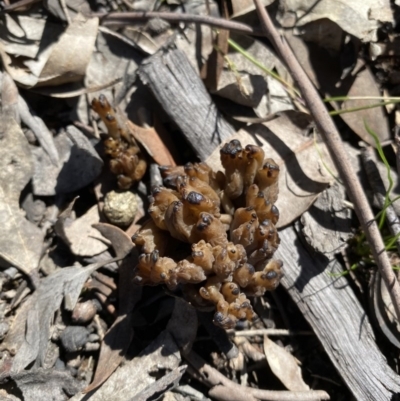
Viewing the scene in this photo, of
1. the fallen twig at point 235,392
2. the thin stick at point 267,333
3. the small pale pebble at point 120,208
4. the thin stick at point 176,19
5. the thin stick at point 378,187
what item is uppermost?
the thin stick at point 176,19

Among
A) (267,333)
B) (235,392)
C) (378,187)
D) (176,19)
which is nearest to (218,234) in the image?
(267,333)

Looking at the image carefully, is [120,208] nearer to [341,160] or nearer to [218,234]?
[218,234]

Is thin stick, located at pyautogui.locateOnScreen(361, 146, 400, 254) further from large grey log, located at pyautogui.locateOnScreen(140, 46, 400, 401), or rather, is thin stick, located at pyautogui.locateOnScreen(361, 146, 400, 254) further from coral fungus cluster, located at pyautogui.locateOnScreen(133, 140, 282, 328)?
coral fungus cluster, located at pyautogui.locateOnScreen(133, 140, 282, 328)

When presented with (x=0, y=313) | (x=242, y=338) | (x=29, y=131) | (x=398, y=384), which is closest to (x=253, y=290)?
(x=242, y=338)

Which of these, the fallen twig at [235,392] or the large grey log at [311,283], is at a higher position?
the large grey log at [311,283]

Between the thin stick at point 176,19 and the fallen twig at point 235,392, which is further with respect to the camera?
the thin stick at point 176,19

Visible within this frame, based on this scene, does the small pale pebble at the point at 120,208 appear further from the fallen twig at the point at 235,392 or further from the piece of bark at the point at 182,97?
the fallen twig at the point at 235,392

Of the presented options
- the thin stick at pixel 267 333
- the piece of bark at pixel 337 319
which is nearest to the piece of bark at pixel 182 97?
the piece of bark at pixel 337 319

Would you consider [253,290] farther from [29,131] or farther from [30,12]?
[30,12]
